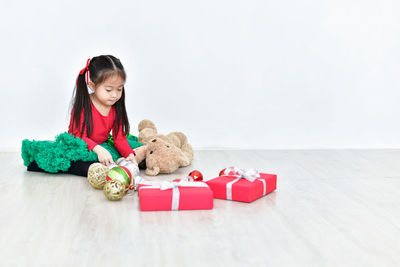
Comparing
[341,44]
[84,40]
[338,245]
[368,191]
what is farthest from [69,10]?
[338,245]

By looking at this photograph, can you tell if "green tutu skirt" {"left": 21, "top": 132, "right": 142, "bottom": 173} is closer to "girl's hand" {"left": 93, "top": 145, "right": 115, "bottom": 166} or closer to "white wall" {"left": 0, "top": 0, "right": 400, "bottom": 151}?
"girl's hand" {"left": 93, "top": 145, "right": 115, "bottom": 166}

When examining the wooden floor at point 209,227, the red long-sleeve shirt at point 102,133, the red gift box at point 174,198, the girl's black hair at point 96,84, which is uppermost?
the girl's black hair at point 96,84

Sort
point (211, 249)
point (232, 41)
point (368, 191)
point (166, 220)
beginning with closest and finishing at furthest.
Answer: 1. point (211, 249)
2. point (166, 220)
3. point (368, 191)
4. point (232, 41)

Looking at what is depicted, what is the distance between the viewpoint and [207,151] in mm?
2695

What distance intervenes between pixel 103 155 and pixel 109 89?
28cm

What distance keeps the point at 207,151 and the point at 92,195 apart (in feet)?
3.91

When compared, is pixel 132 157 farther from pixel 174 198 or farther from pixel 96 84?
pixel 174 198

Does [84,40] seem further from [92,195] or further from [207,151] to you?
[92,195]

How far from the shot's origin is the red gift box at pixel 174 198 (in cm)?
138

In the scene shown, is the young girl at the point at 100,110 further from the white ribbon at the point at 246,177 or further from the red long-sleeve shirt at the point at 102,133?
the white ribbon at the point at 246,177

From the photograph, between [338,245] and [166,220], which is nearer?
[338,245]

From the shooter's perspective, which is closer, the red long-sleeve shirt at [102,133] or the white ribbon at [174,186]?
the white ribbon at [174,186]

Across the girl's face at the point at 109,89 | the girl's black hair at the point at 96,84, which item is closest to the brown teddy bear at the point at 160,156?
the girl's black hair at the point at 96,84

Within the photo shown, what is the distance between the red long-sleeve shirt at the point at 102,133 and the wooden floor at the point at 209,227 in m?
0.20
